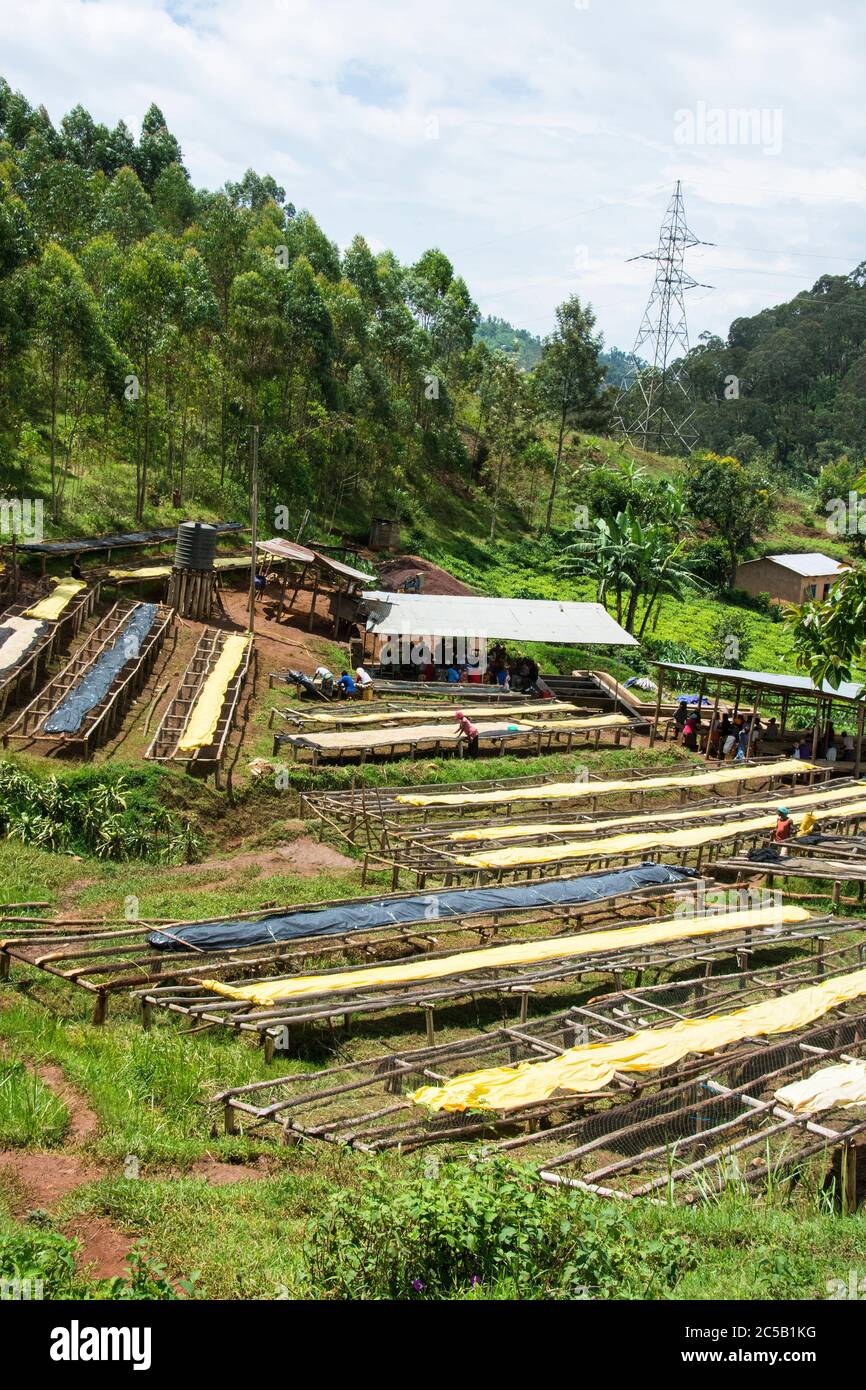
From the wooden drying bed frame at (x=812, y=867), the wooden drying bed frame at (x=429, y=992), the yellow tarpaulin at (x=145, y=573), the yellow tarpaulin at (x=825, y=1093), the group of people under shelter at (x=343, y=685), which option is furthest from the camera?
the yellow tarpaulin at (x=145, y=573)

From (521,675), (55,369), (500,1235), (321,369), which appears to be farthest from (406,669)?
(500,1235)

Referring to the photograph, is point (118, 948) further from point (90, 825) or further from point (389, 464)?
point (389, 464)

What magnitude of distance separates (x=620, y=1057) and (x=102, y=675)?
15840mm

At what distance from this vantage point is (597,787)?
72.2ft

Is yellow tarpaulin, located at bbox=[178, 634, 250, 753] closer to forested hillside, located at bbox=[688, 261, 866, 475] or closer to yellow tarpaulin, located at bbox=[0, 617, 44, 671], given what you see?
yellow tarpaulin, located at bbox=[0, 617, 44, 671]

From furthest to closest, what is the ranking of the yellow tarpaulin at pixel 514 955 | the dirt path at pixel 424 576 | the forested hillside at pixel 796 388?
the forested hillside at pixel 796 388
the dirt path at pixel 424 576
the yellow tarpaulin at pixel 514 955

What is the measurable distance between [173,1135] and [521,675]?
2397 centimetres

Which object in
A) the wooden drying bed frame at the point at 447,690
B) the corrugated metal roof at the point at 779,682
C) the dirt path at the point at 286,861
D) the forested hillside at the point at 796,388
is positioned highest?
the forested hillside at the point at 796,388

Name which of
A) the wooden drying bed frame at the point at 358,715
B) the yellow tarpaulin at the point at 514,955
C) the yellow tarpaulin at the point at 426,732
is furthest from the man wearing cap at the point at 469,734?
the yellow tarpaulin at the point at 514,955

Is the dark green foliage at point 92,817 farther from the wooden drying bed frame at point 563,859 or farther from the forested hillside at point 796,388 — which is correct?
the forested hillside at point 796,388

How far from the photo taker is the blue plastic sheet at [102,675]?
20.0 m

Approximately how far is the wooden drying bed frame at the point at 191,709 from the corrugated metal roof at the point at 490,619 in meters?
4.80

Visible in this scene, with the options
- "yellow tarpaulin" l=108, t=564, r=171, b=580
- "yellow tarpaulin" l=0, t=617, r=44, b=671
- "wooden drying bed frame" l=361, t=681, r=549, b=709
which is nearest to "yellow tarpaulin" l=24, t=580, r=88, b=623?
"yellow tarpaulin" l=0, t=617, r=44, b=671

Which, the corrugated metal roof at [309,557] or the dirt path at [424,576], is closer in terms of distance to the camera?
A: the corrugated metal roof at [309,557]
